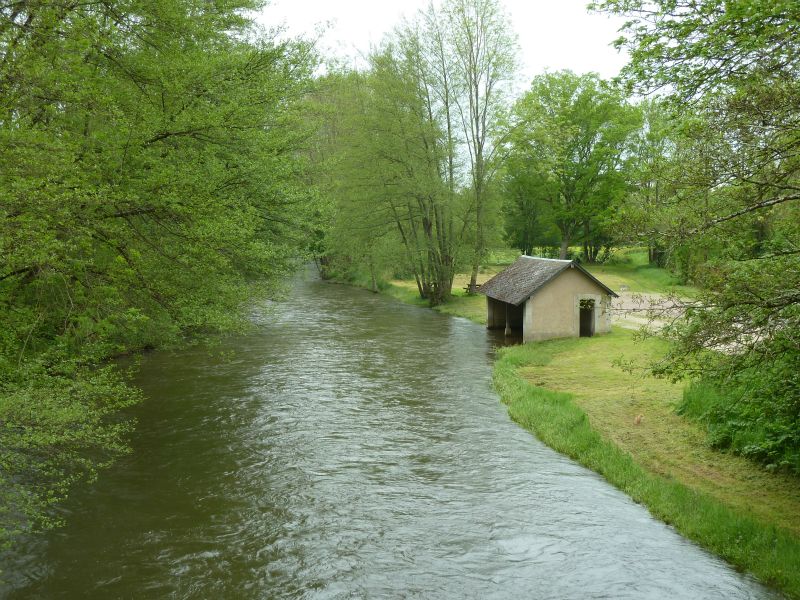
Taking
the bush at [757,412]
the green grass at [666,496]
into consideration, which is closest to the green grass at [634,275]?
the green grass at [666,496]

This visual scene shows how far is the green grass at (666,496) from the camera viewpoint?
8773mm

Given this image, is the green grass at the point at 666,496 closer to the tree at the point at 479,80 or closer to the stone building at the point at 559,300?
the stone building at the point at 559,300

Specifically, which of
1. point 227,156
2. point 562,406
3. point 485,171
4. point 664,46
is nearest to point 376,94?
point 485,171

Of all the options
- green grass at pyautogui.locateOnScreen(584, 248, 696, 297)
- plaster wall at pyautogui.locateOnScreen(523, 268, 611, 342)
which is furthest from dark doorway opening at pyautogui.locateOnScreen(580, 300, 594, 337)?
green grass at pyautogui.locateOnScreen(584, 248, 696, 297)

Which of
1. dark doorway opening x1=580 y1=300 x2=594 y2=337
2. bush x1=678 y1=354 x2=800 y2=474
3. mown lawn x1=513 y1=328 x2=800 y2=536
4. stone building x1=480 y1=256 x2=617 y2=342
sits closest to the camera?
bush x1=678 y1=354 x2=800 y2=474

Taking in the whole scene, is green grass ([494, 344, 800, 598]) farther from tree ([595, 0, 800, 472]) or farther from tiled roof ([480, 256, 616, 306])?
tiled roof ([480, 256, 616, 306])

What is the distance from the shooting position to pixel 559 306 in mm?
25172

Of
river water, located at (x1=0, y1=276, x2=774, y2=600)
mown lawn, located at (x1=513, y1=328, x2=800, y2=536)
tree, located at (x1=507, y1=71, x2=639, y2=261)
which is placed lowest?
river water, located at (x1=0, y1=276, x2=774, y2=600)

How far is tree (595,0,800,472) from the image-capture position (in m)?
7.69

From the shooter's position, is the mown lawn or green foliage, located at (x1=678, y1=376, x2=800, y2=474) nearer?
green foliage, located at (x1=678, y1=376, x2=800, y2=474)

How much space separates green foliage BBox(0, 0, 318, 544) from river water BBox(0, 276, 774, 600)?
47.7 inches

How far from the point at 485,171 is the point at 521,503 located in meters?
30.7

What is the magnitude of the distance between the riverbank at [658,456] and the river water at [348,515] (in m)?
0.40

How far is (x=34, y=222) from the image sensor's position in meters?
8.27
